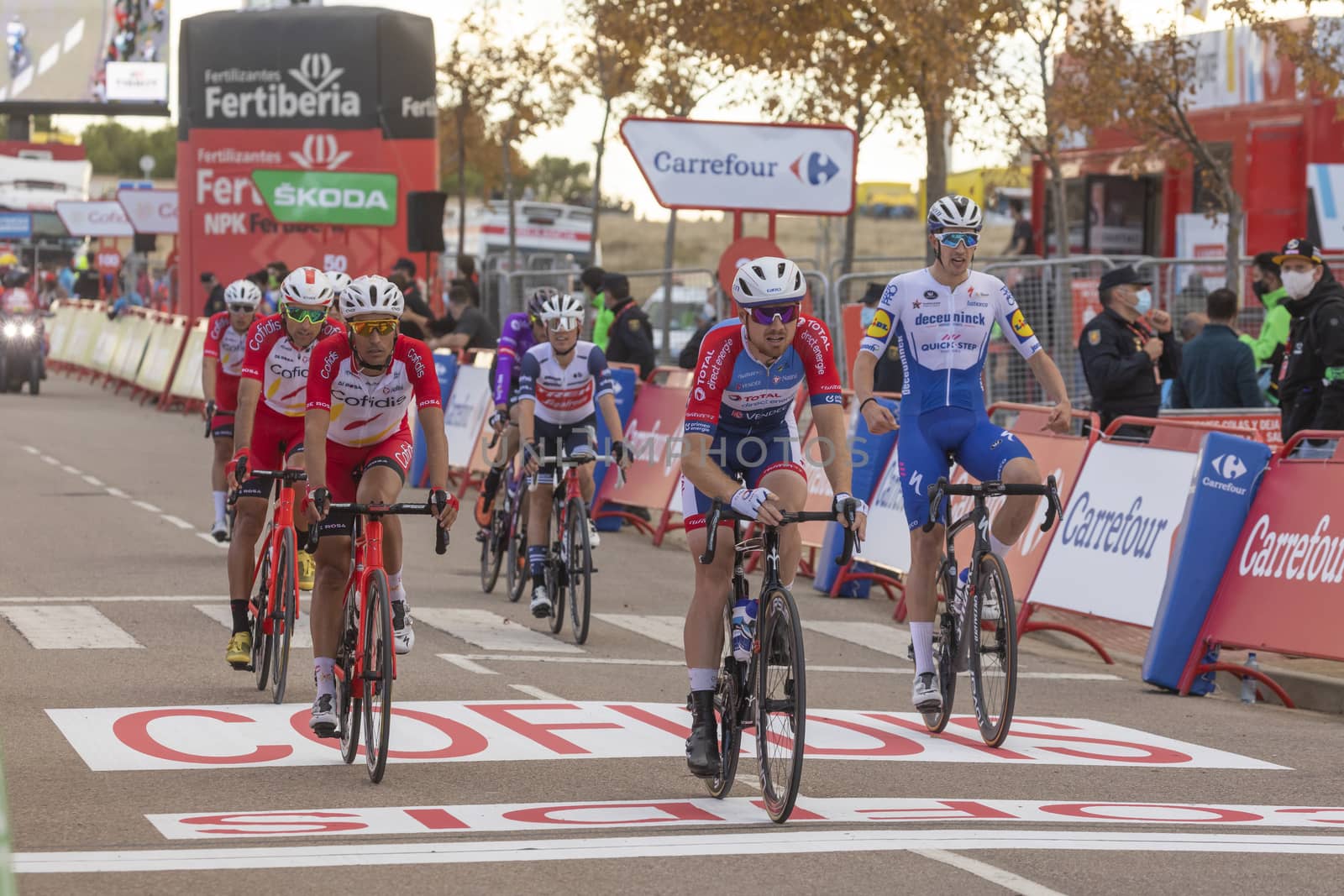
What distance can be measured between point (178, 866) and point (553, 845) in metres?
1.20

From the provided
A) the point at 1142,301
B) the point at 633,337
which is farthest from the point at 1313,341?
the point at 633,337

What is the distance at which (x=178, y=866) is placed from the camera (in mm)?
6785

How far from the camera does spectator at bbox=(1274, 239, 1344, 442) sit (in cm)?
1288

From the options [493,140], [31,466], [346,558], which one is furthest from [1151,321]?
[493,140]

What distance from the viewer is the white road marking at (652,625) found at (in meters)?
13.2

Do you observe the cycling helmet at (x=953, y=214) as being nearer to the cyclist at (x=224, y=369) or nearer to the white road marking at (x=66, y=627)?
the white road marking at (x=66, y=627)

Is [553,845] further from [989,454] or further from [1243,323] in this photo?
[1243,323]

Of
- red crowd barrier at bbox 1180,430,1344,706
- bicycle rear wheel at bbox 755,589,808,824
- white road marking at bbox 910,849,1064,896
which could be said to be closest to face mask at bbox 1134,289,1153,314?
red crowd barrier at bbox 1180,430,1344,706

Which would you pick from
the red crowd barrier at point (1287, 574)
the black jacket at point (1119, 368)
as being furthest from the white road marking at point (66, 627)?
the black jacket at point (1119, 368)

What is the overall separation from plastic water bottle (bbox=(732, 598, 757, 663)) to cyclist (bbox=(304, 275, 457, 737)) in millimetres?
1317

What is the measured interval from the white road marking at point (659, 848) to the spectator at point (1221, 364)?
919 centimetres

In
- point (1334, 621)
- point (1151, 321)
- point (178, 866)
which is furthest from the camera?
point (1151, 321)

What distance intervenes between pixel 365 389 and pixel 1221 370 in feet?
30.3

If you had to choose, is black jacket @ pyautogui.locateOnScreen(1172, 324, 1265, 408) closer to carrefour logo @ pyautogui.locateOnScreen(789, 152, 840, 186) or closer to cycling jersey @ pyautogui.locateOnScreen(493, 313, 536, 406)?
carrefour logo @ pyautogui.locateOnScreen(789, 152, 840, 186)
